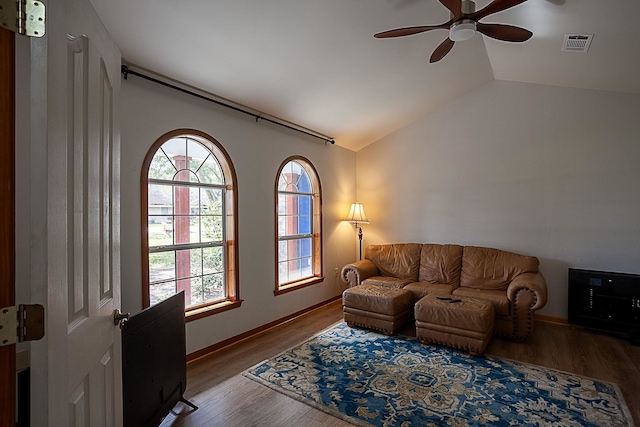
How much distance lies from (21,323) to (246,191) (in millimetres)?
2907

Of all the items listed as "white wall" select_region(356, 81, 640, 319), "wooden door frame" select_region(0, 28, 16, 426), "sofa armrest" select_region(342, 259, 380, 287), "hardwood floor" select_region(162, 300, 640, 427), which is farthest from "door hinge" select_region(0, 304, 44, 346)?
"white wall" select_region(356, 81, 640, 319)

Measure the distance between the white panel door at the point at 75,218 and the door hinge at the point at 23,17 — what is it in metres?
0.03

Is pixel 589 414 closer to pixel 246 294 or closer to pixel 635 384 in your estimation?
pixel 635 384

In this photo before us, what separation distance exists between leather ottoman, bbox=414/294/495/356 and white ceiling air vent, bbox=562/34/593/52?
256 centimetres

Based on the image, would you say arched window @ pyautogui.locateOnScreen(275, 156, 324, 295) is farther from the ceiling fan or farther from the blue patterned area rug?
the ceiling fan

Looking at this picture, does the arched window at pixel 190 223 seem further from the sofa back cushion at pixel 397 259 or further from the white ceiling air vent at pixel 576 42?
the white ceiling air vent at pixel 576 42

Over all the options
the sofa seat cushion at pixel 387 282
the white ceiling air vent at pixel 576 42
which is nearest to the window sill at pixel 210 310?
the sofa seat cushion at pixel 387 282

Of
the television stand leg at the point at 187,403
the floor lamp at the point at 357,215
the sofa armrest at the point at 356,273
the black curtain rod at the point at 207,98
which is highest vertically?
the black curtain rod at the point at 207,98

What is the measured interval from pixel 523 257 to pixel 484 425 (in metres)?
2.63

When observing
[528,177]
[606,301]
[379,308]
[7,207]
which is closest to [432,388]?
[379,308]

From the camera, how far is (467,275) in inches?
171

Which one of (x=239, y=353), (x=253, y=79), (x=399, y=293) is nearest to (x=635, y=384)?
(x=399, y=293)

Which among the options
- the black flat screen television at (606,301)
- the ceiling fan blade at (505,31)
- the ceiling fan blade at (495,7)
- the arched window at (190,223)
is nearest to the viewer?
the ceiling fan blade at (495,7)

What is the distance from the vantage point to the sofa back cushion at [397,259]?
4.73m
